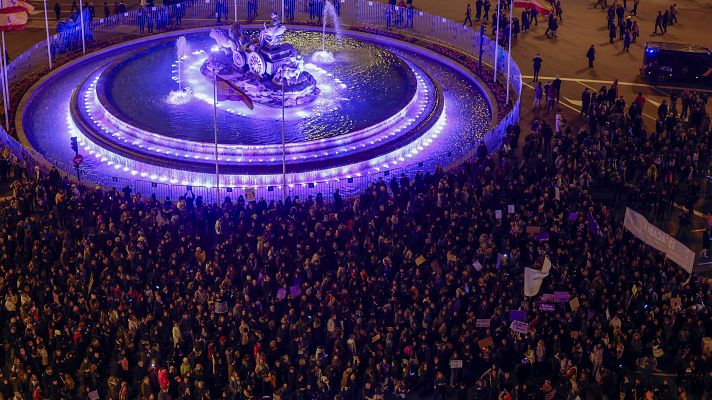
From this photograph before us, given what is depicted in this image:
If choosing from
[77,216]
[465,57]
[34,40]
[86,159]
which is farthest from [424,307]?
[34,40]

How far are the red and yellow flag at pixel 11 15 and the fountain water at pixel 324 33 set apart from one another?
15.2 meters

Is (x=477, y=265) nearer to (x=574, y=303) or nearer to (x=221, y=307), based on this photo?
(x=574, y=303)

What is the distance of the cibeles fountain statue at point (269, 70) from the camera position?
46.7m

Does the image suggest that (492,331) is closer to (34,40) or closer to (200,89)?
(200,89)

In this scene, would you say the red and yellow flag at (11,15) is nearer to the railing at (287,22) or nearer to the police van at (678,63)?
the railing at (287,22)

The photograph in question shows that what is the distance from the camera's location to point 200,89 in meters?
48.9

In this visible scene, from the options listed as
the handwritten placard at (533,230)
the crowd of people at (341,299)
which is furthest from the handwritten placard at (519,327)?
the handwritten placard at (533,230)

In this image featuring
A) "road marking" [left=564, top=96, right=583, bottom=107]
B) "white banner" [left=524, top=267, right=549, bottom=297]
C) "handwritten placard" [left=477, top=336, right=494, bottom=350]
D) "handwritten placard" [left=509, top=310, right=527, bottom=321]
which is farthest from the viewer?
"road marking" [left=564, top=96, right=583, bottom=107]

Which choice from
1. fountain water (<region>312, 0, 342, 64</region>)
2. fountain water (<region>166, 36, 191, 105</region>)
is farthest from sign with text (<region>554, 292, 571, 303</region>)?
fountain water (<region>312, 0, 342, 64</region>)

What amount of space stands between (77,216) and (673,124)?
25460 mm

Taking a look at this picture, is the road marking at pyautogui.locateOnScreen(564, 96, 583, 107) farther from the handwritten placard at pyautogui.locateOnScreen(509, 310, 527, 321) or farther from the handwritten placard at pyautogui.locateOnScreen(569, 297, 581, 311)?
the handwritten placard at pyautogui.locateOnScreen(509, 310, 527, 321)

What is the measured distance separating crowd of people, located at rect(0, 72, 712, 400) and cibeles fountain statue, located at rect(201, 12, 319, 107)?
1000cm

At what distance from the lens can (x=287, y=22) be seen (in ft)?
201

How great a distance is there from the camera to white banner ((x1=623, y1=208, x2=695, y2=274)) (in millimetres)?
31391
